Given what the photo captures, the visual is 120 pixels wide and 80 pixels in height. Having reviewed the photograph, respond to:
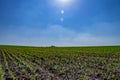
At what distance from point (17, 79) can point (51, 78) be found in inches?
83.4

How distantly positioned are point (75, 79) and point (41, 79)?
6.92 feet

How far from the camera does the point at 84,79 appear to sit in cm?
1248

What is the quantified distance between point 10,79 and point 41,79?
6.39 feet

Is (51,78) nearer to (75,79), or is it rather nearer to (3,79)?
(75,79)

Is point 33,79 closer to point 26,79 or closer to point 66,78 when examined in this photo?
point 26,79

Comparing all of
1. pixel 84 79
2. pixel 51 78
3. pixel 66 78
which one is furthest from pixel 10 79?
pixel 84 79

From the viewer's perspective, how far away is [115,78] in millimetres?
12914

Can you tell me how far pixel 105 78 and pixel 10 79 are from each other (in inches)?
238

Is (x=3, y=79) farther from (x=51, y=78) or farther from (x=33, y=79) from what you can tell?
(x=51, y=78)

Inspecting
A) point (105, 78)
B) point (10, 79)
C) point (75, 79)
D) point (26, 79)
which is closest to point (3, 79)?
point (10, 79)

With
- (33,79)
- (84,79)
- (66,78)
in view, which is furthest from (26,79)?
(84,79)

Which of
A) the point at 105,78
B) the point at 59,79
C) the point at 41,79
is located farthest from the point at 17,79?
the point at 105,78

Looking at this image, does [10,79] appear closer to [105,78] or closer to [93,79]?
[93,79]

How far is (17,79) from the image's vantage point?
1241 cm
